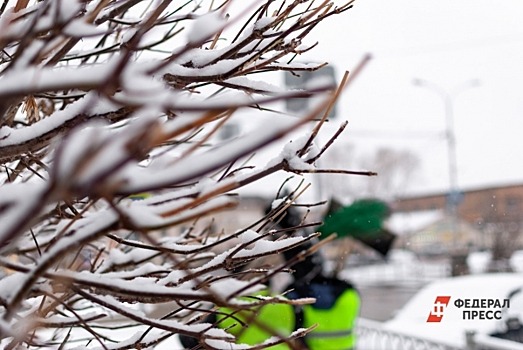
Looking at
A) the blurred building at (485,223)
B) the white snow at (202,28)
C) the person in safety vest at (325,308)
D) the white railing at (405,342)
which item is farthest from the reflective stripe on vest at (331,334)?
the white snow at (202,28)

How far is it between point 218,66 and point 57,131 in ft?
1.28

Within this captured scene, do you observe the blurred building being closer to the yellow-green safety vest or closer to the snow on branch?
the yellow-green safety vest

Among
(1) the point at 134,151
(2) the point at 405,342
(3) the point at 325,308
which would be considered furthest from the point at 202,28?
(2) the point at 405,342

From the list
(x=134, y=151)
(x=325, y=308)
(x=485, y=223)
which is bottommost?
(x=485, y=223)

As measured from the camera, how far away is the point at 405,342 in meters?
7.23

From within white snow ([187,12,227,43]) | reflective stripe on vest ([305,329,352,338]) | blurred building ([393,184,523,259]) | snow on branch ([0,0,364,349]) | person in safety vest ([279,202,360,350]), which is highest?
white snow ([187,12,227,43])

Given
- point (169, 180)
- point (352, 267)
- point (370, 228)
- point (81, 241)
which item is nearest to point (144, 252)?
point (81, 241)

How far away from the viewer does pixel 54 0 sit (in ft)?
3.58

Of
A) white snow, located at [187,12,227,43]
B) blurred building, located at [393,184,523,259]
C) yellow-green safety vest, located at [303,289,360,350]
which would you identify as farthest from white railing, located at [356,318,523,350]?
white snow, located at [187,12,227,43]

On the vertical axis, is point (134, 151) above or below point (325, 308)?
above

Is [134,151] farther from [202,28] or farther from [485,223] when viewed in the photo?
[485,223]

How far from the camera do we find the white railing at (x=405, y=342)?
5.36 meters

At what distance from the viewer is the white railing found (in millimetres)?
5356

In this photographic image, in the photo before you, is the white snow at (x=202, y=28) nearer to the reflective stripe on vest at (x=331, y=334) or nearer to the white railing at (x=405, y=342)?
the reflective stripe on vest at (x=331, y=334)
